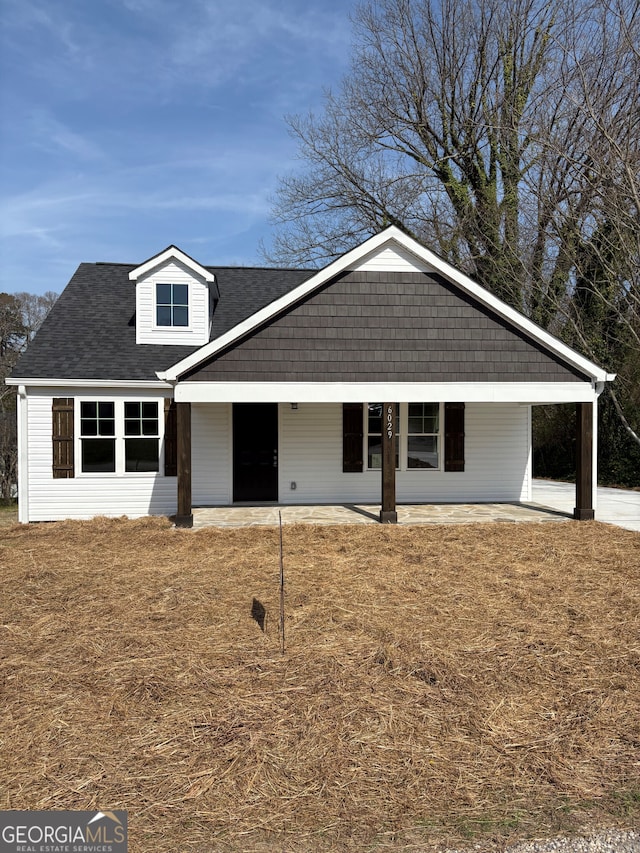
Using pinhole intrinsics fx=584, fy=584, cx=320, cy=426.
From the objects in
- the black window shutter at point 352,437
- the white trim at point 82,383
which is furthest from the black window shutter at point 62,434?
the black window shutter at point 352,437

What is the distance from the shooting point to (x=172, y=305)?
43.3 feet

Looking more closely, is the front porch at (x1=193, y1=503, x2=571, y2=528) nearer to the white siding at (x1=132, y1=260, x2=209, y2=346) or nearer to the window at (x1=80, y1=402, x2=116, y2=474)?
the window at (x1=80, y1=402, x2=116, y2=474)

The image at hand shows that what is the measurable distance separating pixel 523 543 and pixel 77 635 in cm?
658

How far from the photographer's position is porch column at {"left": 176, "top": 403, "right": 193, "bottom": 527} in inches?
405

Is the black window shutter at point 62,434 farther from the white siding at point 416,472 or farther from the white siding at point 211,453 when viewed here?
the white siding at point 416,472

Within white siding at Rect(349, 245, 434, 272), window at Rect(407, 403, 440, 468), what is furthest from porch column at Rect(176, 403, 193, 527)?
window at Rect(407, 403, 440, 468)

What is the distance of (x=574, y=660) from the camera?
4605mm

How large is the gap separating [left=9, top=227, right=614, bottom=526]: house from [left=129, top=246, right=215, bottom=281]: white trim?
1.7 inches

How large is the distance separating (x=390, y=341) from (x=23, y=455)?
7.49m

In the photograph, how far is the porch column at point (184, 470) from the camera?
10.3 meters

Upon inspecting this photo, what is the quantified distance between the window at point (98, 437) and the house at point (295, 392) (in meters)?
0.03

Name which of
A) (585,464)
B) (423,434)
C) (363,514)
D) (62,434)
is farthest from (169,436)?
(585,464)

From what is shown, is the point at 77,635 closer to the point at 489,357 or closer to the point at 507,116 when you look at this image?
the point at 489,357

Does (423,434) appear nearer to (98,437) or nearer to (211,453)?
(211,453)
